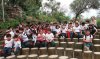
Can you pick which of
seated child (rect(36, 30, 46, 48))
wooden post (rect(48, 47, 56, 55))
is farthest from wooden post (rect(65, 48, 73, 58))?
seated child (rect(36, 30, 46, 48))

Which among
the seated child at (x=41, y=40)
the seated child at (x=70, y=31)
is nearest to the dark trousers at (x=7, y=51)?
the seated child at (x=41, y=40)

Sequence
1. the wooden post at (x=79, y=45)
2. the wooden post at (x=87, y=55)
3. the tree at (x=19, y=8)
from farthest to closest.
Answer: the tree at (x=19, y=8), the wooden post at (x=79, y=45), the wooden post at (x=87, y=55)

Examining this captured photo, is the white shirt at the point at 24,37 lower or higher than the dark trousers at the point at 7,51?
higher

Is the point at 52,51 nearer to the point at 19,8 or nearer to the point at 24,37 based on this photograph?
the point at 24,37

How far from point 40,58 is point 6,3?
12465 millimetres

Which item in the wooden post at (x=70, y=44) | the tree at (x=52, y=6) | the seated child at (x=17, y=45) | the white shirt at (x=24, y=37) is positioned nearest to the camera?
the seated child at (x=17, y=45)

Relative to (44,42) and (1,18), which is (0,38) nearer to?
(44,42)

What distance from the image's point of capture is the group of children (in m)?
11.2

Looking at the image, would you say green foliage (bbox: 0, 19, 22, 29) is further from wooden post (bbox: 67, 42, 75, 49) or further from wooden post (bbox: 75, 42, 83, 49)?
wooden post (bbox: 75, 42, 83, 49)

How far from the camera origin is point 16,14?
21.2m

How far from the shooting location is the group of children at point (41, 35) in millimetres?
11156

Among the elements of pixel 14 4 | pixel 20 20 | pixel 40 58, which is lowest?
pixel 40 58

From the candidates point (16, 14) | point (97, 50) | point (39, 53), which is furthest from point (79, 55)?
point (16, 14)

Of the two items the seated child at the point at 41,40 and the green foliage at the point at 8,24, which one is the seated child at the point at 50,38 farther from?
the green foliage at the point at 8,24
